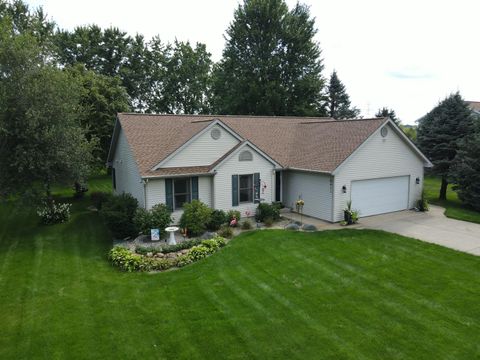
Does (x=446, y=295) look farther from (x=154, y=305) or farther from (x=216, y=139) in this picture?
(x=216, y=139)

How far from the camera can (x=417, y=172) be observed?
19.9 m

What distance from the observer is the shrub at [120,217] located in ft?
48.3

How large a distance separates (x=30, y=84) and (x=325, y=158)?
14471 mm

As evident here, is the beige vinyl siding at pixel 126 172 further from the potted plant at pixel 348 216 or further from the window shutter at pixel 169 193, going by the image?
the potted plant at pixel 348 216

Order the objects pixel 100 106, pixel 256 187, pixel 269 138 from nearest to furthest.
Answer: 1. pixel 256 187
2. pixel 269 138
3. pixel 100 106

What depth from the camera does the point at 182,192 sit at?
1678 cm

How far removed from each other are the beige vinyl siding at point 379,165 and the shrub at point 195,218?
6403mm

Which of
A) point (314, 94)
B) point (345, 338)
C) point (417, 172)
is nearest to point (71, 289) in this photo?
point (345, 338)

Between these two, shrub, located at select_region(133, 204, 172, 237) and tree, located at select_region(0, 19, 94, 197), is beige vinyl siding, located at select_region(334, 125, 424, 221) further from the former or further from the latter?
tree, located at select_region(0, 19, 94, 197)

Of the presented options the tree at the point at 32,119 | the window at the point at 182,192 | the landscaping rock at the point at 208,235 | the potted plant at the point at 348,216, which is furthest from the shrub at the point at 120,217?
the potted plant at the point at 348,216

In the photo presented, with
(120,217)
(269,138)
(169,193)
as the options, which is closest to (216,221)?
(169,193)

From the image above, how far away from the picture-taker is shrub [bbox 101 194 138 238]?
580 inches

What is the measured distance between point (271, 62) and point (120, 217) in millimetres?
27803

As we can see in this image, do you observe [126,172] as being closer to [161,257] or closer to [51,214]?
[51,214]
